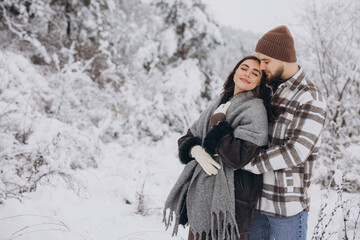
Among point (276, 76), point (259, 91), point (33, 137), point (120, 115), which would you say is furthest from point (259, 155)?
point (120, 115)

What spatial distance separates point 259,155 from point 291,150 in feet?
0.58

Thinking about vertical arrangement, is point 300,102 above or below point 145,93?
below

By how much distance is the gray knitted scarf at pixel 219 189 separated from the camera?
4.52ft

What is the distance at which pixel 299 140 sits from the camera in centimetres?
134

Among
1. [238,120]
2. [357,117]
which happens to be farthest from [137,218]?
[357,117]

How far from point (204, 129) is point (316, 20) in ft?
17.4

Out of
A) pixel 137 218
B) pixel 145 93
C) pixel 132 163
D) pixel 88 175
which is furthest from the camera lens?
pixel 145 93

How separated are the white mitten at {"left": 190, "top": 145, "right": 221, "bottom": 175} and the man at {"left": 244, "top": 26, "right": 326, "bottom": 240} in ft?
0.62

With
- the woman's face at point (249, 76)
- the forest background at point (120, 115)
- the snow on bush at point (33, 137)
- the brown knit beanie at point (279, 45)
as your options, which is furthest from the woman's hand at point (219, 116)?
the snow on bush at point (33, 137)

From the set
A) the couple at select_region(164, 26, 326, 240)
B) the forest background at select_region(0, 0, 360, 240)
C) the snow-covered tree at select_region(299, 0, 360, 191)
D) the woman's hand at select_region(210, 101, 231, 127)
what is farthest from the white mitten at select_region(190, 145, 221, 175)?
the snow-covered tree at select_region(299, 0, 360, 191)

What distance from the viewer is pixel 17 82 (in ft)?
15.1

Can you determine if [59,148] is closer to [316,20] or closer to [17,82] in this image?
[17,82]

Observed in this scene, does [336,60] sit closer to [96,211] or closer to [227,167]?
[227,167]

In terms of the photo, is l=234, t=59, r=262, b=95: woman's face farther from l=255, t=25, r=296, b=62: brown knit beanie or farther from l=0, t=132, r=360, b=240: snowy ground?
l=0, t=132, r=360, b=240: snowy ground
